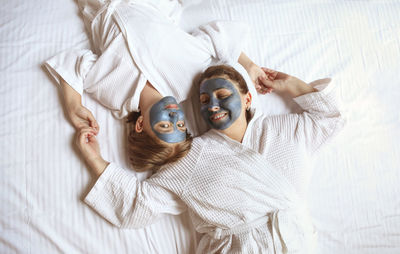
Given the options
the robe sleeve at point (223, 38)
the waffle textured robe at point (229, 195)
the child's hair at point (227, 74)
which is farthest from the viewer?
the robe sleeve at point (223, 38)

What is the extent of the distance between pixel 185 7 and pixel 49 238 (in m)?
1.07

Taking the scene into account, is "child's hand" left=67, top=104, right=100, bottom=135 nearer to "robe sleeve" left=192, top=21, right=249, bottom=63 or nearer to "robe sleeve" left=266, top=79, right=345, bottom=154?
"robe sleeve" left=192, top=21, right=249, bottom=63

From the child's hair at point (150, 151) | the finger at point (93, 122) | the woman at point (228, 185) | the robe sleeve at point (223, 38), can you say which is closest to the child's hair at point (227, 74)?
the woman at point (228, 185)

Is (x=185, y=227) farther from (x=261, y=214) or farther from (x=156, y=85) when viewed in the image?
(x=156, y=85)

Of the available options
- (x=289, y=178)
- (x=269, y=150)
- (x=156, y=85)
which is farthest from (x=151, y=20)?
(x=289, y=178)

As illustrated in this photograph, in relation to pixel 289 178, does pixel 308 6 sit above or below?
above

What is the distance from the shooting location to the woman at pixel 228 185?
1104mm

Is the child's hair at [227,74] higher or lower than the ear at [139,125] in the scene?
higher

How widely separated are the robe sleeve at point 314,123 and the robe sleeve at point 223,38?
1.08ft

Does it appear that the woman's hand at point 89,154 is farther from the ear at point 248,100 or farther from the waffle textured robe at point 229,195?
the ear at point 248,100

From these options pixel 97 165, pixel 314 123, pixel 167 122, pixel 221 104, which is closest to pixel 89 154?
pixel 97 165

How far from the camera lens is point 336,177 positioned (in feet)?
4.18

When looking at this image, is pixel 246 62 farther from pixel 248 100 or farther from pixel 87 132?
pixel 87 132

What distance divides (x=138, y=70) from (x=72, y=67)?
0.24 m
